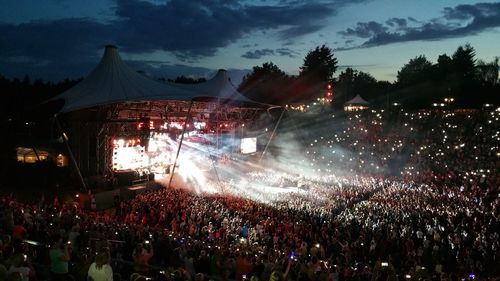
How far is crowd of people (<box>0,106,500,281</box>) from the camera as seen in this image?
20.4 feet

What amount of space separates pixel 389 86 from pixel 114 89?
131ft

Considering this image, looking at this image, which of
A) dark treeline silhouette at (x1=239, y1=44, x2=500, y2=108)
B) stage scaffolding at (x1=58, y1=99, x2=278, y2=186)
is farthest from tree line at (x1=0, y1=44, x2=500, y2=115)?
stage scaffolding at (x1=58, y1=99, x2=278, y2=186)

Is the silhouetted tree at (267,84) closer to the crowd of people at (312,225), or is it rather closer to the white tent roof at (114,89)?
the crowd of people at (312,225)

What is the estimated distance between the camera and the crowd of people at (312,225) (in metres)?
6.22

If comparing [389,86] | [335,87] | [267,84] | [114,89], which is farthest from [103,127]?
[335,87]

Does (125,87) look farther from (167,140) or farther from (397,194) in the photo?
(397,194)

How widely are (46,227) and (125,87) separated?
8.26 metres

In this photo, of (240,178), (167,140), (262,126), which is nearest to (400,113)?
(262,126)

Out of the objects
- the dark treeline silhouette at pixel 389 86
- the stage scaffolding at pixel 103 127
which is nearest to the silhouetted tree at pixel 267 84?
the dark treeline silhouette at pixel 389 86

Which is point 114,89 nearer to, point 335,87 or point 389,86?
point 389,86

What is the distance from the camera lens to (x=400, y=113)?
3009 centimetres

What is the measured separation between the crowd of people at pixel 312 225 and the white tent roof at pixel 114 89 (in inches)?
131

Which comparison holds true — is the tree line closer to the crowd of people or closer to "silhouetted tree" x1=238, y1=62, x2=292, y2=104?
"silhouetted tree" x1=238, y1=62, x2=292, y2=104

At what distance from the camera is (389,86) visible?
161ft
